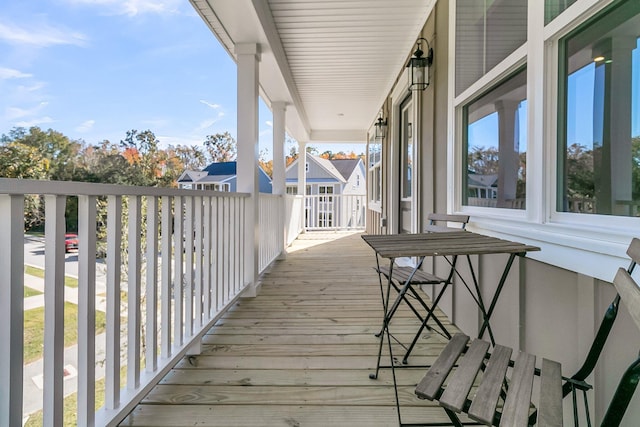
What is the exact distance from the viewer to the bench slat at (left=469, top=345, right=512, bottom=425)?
0.79 m

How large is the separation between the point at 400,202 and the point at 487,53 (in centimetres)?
274

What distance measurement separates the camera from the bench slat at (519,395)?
2.56ft

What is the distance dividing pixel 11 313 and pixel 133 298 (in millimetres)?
539

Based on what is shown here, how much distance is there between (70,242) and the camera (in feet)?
3.50

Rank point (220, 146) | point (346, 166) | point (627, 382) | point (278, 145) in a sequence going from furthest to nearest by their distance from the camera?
point (220, 146) < point (346, 166) < point (278, 145) < point (627, 382)

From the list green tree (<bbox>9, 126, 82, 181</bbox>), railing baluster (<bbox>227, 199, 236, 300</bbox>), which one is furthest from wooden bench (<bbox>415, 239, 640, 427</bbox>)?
green tree (<bbox>9, 126, 82, 181</bbox>)

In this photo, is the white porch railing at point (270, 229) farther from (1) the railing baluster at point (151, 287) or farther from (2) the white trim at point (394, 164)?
(1) the railing baluster at point (151, 287)

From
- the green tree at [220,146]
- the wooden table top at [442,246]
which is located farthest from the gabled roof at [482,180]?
the green tree at [220,146]

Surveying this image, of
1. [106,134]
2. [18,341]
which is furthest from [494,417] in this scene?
[106,134]

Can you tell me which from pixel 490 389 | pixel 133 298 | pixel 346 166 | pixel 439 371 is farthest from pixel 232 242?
pixel 346 166

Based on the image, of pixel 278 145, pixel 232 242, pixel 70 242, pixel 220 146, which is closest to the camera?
pixel 70 242

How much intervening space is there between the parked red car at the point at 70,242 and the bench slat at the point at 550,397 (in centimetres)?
138

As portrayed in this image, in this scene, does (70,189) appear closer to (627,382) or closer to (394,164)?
(627,382)

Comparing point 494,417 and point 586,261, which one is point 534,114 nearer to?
point 586,261
